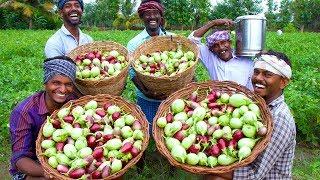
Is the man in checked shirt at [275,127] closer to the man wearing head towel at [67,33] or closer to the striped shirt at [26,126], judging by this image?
the striped shirt at [26,126]

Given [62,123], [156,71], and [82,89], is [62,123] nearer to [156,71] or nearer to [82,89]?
[82,89]

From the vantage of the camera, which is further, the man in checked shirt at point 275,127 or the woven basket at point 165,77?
the woven basket at point 165,77

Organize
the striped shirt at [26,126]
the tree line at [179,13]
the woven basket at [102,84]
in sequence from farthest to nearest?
the tree line at [179,13] → the woven basket at [102,84] → the striped shirt at [26,126]

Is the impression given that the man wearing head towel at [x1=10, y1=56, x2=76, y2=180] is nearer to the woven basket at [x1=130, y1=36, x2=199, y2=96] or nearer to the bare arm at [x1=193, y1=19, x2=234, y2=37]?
the woven basket at [x1=130, y1=36, x2=199, y2=96]

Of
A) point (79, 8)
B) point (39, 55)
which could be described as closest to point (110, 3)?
point (39, 55)

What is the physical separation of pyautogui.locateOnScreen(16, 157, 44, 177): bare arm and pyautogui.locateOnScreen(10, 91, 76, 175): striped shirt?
0.13 feet

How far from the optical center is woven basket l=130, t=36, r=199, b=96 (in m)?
3.60

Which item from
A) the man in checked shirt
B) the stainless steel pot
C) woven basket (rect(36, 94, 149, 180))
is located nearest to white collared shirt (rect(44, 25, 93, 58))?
woven basket (rect(36, 94, 149, 180))

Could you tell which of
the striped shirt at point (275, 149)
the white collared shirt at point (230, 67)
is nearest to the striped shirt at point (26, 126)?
the striped shirt at point (275, 149)

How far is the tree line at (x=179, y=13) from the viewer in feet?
95.6

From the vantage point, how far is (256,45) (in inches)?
163

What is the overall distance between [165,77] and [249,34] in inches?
43.1

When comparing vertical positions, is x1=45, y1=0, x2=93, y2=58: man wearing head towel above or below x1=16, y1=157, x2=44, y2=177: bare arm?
above

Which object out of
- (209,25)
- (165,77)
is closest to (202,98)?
(165,77)
